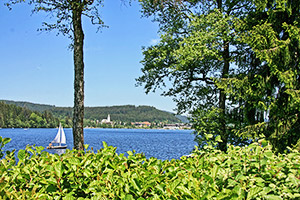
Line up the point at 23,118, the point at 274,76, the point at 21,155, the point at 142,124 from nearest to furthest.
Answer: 1. the point at 21,155
2. the point at 274,76
3. the point at 23,118
4. the point at 142,124

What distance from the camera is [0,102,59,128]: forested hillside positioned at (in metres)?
119

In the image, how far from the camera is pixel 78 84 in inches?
216

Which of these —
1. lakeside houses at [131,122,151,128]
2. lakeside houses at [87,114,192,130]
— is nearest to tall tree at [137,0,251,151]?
lakeside houses at [87,114,192,130]

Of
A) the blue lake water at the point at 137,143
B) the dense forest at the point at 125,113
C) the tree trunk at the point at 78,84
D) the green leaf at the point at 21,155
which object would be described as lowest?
the blue lake water at the point at 137,143

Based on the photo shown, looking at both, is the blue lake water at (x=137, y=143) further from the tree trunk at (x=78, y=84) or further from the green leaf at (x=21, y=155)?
the tree trunk at (x=78, y=84)

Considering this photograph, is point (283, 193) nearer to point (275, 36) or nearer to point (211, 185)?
point (211, 185)

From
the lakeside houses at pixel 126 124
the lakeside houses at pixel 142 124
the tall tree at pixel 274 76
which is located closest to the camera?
the tall tree at pixel 274 76

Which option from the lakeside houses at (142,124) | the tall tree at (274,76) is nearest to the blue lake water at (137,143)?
the tall tree at (274,76)

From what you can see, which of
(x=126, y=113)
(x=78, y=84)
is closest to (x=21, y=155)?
(x=78, y=84)

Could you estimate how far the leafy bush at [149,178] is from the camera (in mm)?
1888

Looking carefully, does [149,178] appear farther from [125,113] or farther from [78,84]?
[125,113]

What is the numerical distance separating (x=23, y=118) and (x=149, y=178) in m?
132

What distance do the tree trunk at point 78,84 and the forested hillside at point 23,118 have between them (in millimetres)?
120733

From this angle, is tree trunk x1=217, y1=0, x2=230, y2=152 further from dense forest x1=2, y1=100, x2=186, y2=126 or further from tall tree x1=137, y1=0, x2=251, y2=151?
dense forest x1=2, y1=100, x2=186, y2=126
